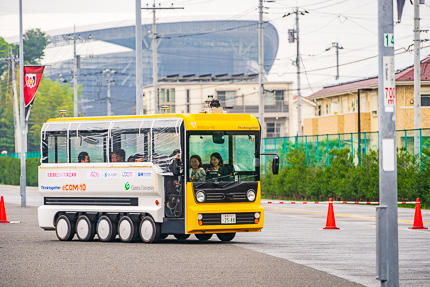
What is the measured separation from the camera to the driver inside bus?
22156 millimetres

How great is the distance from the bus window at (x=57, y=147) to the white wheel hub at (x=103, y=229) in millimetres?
2165

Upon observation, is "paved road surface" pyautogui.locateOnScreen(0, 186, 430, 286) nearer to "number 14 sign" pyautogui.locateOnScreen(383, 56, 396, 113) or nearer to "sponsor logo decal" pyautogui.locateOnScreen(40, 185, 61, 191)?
"number 14 sign" pyautogui.locateOnScreen(383, 56, 396, 113)

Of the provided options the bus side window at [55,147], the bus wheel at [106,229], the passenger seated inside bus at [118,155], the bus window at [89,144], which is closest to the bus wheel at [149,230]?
the bus wheel at [106,229]

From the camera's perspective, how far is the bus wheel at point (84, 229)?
2317cm

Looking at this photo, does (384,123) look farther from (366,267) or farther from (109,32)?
(109,32)

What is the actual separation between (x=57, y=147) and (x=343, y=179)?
21986mm

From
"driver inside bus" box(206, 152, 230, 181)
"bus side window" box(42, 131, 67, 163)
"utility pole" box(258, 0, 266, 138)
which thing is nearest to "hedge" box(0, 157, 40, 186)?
"utility pole" box(258, 0, 266, 138)

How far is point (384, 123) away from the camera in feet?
40.4

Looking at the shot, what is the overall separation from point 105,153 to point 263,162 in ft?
111

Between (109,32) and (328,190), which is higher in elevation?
(109,32)

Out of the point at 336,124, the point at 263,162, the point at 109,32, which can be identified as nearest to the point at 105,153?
the point at 263,162

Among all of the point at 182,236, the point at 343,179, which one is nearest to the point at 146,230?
the point at 182,236

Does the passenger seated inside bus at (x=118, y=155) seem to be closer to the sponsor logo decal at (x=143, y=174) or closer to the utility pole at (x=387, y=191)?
the sponsor logo decal at (x=143, y=174)

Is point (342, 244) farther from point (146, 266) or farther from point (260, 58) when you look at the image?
point (260, 58)
